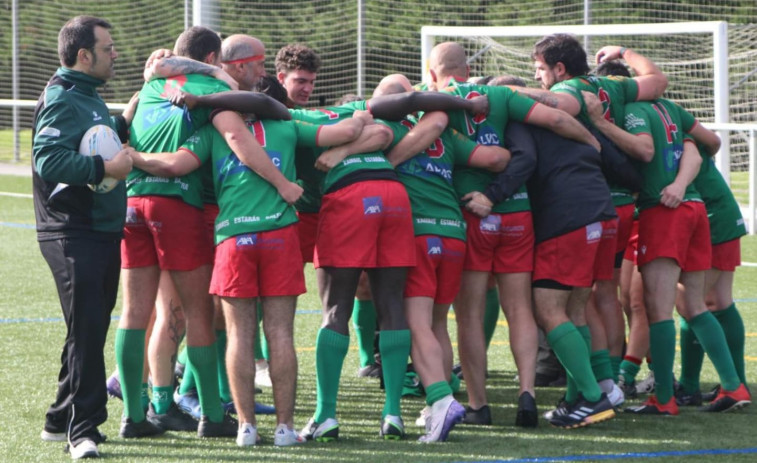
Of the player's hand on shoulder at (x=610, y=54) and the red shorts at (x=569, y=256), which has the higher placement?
the player's hand on shoulder at (x=610, y=54)

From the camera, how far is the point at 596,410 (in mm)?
5781

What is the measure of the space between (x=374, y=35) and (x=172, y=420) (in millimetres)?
19607

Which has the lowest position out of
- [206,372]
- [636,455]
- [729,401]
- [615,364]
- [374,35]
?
[636,455]

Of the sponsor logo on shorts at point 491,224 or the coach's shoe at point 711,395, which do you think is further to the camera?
the coach's shoe at point 711,395

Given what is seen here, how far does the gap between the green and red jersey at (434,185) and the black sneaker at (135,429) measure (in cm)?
165

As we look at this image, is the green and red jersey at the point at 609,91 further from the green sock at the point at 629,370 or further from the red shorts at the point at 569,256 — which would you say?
the green sock at the point at 629,370

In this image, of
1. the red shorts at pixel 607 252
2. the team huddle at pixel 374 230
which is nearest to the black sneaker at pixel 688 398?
the team huddle at pixel 374 230

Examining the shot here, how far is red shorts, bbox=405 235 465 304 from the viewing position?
5.73 m

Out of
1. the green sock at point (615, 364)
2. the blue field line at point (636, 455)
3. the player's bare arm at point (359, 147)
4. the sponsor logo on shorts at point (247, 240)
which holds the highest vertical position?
the player's bare arm at point (359, 147)

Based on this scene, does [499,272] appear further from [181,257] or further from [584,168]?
[181,257]

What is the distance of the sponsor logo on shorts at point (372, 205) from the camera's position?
5.51 m

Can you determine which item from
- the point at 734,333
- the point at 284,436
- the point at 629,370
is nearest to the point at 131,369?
the point at 284,436

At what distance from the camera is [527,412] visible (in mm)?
5855

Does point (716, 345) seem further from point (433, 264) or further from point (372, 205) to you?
Result: point (372, 205)
